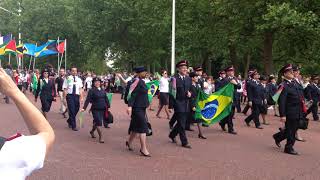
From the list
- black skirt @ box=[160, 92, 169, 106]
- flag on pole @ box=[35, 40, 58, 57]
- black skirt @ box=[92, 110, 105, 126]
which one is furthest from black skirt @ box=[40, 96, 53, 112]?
flag on pole @ box=[35, 40, 58, 57]

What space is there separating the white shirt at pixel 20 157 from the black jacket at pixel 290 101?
8982 millimetres

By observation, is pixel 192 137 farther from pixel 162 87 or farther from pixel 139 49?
pixel 139 49

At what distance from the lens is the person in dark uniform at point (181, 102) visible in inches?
423

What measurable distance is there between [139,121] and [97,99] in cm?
246

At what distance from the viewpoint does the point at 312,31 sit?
2441 cm

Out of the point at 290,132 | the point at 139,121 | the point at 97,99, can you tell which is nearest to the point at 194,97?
the point at 97,99

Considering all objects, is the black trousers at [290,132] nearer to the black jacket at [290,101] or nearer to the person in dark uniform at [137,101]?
the black jacket at [290,101]

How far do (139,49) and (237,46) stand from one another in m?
16.4

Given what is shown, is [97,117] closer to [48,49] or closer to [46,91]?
[46,91]

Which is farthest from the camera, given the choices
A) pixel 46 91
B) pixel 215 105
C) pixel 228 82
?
pixel 46 91

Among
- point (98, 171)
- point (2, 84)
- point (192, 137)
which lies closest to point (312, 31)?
point (192, 137)

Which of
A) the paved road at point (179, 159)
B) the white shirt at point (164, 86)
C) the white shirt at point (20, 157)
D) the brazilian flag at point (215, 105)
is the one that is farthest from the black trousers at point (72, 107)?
the white shirt at point (20, 157)

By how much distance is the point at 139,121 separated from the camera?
9.80 meters

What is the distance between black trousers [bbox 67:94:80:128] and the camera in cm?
1339
